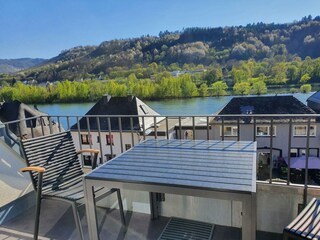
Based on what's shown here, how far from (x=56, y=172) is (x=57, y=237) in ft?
1.95

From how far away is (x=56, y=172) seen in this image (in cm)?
251

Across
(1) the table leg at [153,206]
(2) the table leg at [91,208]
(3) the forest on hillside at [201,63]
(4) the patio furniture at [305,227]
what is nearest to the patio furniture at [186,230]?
(1) the table leg at [153,206]

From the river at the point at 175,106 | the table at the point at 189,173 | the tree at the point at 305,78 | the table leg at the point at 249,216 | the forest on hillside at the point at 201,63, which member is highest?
the forest on hillside at the point at 201,63

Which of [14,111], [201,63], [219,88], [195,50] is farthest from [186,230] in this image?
[195,50]

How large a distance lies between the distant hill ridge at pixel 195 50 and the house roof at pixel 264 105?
334 inches

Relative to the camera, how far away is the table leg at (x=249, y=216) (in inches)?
52.2

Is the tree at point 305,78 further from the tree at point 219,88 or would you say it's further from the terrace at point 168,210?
the terrace at point 168,210

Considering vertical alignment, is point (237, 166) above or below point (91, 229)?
above

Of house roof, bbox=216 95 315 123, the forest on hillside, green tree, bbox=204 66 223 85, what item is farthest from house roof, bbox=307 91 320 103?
green tree, bbox=204 66 223 85

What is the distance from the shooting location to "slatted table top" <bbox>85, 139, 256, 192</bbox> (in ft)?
4.89

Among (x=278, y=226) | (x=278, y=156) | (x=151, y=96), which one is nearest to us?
(x=278, y=226)

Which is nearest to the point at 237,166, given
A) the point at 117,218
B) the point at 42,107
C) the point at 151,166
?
the point at 151,166

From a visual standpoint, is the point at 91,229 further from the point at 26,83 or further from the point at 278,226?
the point at 26,83

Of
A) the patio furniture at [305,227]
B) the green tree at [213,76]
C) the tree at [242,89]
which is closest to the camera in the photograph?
the patio furniture at [305,227]
